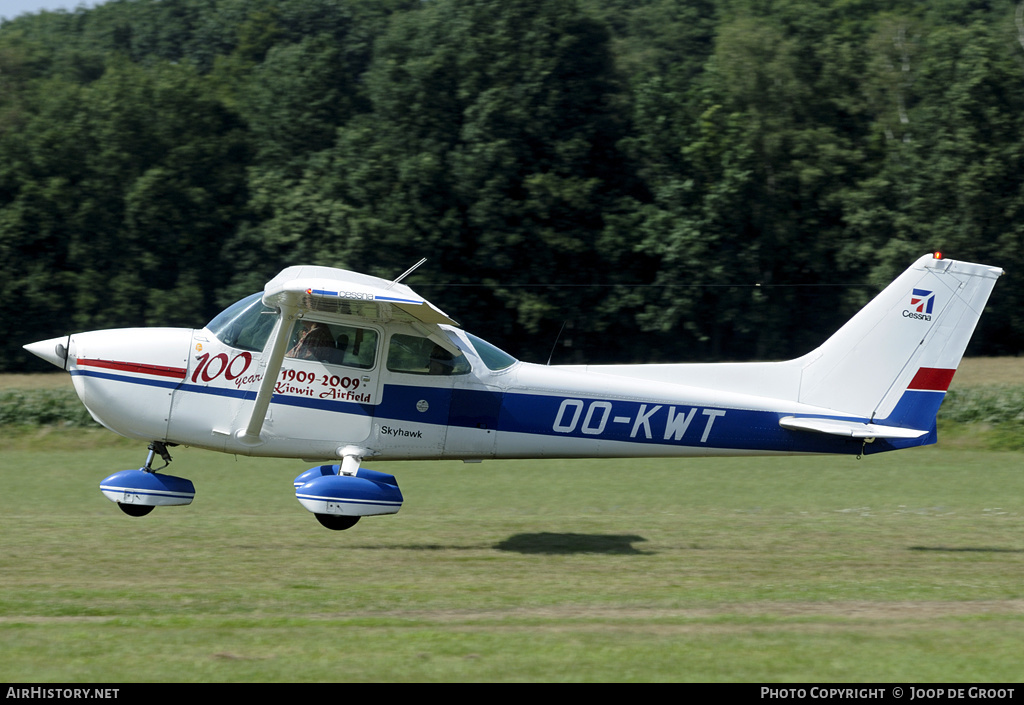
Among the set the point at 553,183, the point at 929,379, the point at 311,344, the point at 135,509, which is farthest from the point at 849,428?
the point at 553,183

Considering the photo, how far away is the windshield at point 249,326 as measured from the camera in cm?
926

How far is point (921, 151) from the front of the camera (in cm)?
2958

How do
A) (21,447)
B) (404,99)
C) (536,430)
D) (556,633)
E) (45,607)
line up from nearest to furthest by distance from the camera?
(556,633) → (45,607) → (536,430) → (21,447) → (404,99)

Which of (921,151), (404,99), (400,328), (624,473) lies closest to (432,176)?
(404,99)

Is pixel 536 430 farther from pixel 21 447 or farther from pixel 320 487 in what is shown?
pixel 21 447

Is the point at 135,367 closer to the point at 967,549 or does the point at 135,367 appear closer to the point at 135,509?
the point at 135,509

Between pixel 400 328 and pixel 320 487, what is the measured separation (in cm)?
158

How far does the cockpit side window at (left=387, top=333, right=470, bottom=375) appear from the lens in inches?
369

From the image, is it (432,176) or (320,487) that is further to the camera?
(432,176)

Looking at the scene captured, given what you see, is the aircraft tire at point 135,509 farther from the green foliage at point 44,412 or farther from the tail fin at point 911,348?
the green foliage at point 44,412

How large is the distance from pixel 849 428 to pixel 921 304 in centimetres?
138

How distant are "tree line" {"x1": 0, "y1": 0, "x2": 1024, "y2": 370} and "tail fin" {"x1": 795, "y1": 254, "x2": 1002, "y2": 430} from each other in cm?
1821

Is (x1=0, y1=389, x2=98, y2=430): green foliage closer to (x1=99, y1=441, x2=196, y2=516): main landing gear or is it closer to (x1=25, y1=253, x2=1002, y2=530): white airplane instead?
(x1=99, y1=441, x2=196, y2=516): main landing gear

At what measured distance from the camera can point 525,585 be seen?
7734mm
